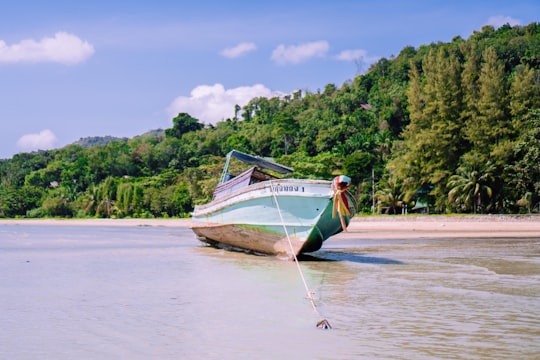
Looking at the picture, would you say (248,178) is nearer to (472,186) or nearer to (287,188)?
(287,188)

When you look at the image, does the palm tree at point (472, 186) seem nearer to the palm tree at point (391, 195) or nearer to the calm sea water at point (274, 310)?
the palm tree at point (391, 195)

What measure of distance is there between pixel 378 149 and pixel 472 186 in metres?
23.0

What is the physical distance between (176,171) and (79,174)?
63.9ft

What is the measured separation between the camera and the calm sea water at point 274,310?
277 inches

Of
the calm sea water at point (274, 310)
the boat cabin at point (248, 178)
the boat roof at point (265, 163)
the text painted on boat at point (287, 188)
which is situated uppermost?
the boat roof at point (265, 163)

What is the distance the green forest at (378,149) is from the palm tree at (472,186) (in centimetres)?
8

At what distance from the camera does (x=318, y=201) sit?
52.7 feet

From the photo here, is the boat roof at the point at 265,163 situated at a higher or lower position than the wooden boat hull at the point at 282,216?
higher

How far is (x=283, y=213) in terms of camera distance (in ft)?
55.0

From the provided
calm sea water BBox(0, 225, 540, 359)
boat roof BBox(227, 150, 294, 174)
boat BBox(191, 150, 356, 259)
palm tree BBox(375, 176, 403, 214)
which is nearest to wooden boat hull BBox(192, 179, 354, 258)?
boat BBox(191, 150, 356, 259)

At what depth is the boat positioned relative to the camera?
52.4 ft

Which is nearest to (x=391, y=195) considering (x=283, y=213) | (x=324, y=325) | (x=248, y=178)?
(x=248, y=178)

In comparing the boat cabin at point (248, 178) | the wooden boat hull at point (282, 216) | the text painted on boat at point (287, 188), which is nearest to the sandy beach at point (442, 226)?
the boat cabin at point (248, 178)

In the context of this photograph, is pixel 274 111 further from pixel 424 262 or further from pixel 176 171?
pixel 424 262
